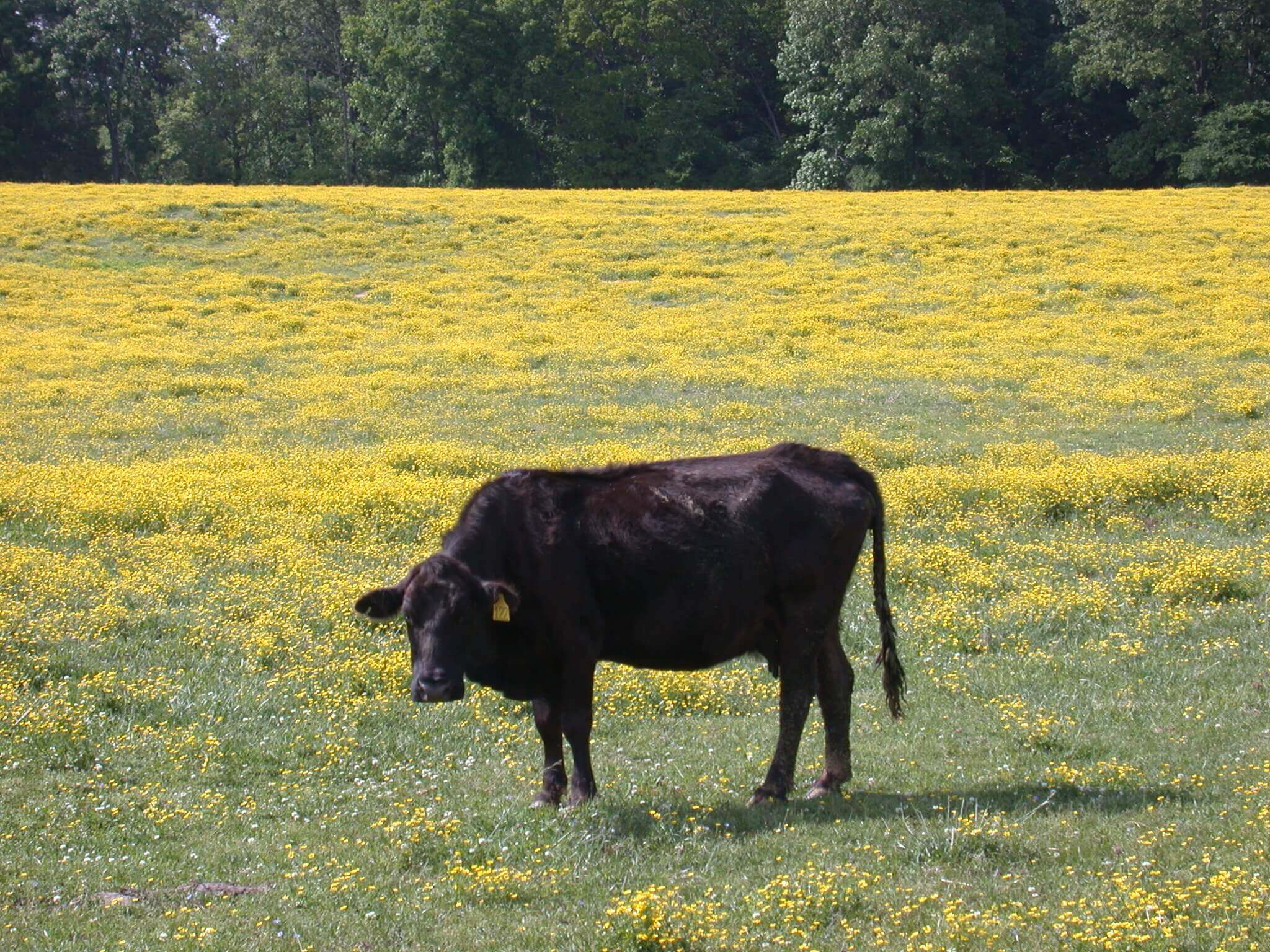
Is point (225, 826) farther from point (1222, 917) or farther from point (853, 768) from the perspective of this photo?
point (1222, 917)

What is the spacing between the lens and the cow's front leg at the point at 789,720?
8148 millimetres

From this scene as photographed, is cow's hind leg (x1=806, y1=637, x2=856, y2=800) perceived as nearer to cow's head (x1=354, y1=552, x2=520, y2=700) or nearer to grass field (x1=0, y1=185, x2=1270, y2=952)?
grass field (x1=0, y1=185, x2=1270, y2=952)

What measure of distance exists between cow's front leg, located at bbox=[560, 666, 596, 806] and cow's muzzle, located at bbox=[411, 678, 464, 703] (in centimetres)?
76

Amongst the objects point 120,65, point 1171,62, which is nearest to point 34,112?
point 120,65

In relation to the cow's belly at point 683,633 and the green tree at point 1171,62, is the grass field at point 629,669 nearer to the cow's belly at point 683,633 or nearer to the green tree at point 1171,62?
the cow's belly at point 683,633

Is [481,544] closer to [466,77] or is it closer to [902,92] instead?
[902,92]

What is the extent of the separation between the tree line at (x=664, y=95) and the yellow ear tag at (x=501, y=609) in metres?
57.1

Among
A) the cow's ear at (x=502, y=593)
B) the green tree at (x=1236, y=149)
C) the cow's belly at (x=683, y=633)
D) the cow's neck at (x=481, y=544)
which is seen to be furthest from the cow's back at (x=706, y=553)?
the green tree at (x=1236, y=149)

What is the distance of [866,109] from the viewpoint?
64750 mm

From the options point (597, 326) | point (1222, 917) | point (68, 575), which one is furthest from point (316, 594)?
point (597, 326)

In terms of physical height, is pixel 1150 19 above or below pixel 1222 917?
above

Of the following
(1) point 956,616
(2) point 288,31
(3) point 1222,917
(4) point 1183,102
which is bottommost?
(1) point 956,616

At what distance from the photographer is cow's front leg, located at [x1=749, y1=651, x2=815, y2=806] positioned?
8148 millimetres

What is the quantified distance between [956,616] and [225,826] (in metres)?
6.97
